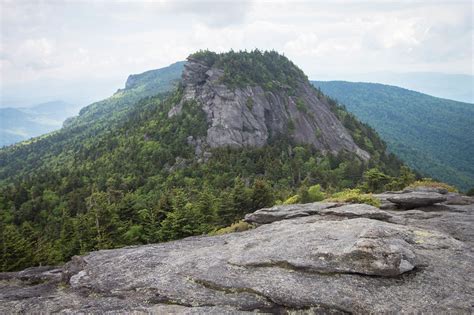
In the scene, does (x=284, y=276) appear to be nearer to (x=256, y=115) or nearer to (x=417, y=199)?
(x=417, y=199)

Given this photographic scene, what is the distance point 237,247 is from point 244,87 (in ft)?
410

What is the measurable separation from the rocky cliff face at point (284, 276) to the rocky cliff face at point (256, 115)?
104m

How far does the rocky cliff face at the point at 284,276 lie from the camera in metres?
17.9

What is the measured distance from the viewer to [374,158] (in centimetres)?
13850

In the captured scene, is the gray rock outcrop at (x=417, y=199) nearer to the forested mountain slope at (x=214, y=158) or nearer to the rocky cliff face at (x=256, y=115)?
the forested mountain slope at (x=214, y=158)

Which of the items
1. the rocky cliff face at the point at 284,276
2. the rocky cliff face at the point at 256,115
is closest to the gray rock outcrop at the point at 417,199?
the rocky cliff face at the point at 284,276

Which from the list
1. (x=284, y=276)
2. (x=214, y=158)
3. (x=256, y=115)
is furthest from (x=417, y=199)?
(x=256, y=115)

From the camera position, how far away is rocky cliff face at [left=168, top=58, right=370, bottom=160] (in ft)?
438

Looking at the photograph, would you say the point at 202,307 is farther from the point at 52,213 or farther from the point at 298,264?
the point at 52,213

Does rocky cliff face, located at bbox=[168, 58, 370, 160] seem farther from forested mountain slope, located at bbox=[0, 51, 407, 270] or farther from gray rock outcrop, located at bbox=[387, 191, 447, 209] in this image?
gray rock outcrop, located at bbox=[387, 191, 447, 209]

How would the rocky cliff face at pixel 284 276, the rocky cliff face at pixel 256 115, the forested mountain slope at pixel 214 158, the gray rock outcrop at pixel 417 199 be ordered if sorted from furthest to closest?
1. the rocky cliff face at pixel 256 115
2. the forested mountain slope at pixel 214 158
3. the gray rock outcrop at pixel 417 199
4. the rocky cliff face at pixel 284 276

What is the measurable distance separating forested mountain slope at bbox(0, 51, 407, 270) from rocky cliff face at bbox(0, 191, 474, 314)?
2804 centimetres

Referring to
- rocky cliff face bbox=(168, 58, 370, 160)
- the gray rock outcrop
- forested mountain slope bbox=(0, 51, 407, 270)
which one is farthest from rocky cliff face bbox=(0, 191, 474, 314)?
rocky cliff face bbox=(168, 58, 370, 160)

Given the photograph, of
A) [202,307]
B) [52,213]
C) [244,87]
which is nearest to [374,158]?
[244,87]
